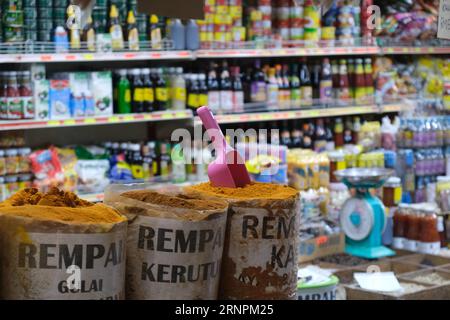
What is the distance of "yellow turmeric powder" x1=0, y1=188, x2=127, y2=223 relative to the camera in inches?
43.3

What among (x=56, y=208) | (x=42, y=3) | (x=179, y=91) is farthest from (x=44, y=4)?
(x=56, y=208)

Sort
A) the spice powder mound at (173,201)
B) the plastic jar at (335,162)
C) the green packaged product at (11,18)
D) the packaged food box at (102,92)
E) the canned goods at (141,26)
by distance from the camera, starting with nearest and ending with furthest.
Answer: the spice powder mound at (173,201) < the green packaged product at (11,18) < the packaged food box at (102,92) < the canned goods at (141,26) < the plastic jar at (335,162)

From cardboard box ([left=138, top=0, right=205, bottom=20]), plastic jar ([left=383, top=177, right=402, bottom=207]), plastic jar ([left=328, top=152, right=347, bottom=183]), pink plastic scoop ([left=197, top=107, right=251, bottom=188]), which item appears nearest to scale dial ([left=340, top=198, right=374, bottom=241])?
plastic jar ([left=383, top=177, right=402, bottom=207])

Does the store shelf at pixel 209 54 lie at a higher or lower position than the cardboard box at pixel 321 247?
higher

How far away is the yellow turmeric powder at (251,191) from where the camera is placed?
1332mm

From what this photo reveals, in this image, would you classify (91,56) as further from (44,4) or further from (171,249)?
(171,249)

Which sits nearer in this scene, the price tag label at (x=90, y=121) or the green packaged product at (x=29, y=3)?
the green packaged product at (x=29, y=3)

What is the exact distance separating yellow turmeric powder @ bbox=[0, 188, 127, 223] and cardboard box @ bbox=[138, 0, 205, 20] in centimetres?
60

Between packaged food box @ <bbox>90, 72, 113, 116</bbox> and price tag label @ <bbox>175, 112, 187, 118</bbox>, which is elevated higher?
packaged food box @ <bbox>90, 72, 113, 116</bbox>

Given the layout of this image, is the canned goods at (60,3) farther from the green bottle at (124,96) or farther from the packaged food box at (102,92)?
the green bottle at (124,96)

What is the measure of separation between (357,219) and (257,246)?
261 cm

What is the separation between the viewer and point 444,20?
6.33 feet

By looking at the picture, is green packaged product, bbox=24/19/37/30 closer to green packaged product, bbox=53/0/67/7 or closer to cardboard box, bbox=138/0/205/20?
green packaged product, bbox=53/0/67/7

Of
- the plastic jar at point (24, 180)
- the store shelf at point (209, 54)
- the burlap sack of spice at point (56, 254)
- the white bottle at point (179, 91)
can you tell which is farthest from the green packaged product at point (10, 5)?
the burlap sack of spice at point (56, 254)
